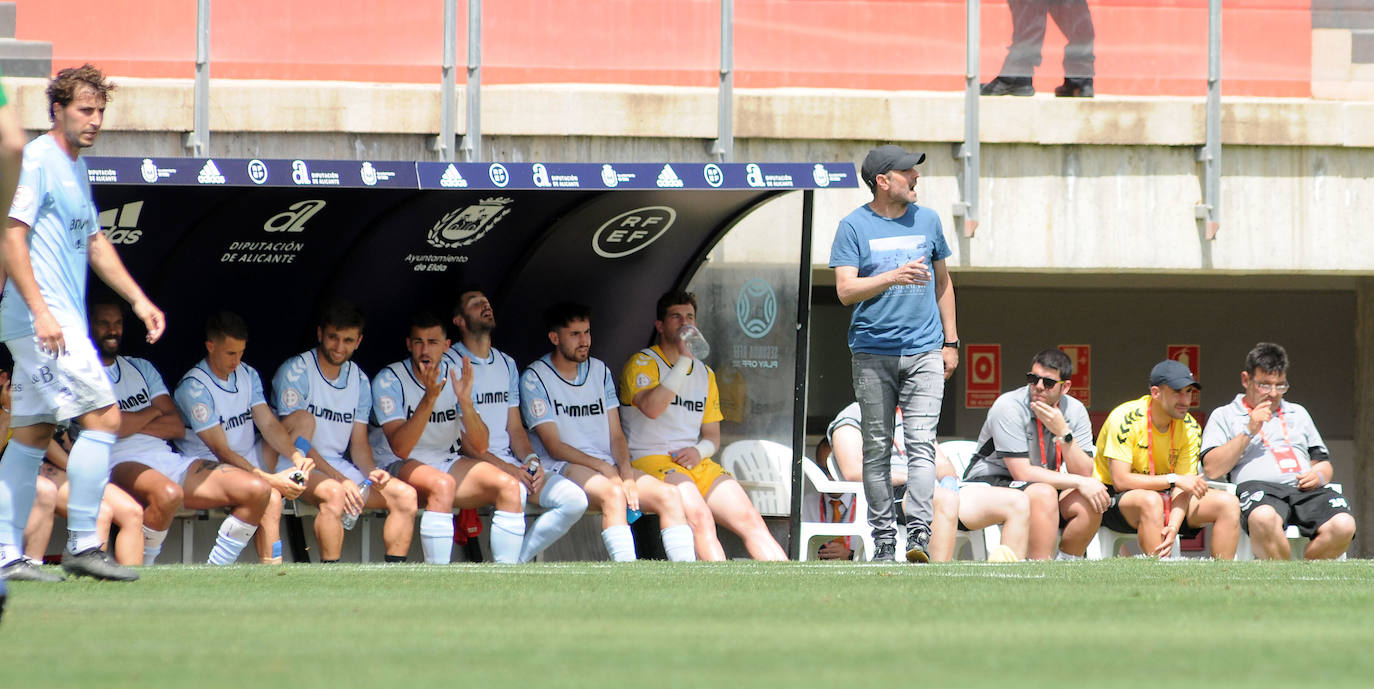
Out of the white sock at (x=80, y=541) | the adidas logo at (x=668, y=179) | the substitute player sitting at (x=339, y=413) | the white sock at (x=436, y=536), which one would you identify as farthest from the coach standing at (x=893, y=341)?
the white sock at (x=80, y=541)

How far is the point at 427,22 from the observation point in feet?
35.1

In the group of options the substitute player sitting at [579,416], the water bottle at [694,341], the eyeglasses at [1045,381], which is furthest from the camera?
the eyeglasses at [1045,381]

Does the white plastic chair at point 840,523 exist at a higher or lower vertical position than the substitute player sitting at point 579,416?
lower

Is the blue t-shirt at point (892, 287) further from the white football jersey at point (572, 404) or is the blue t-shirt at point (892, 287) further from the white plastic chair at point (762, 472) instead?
the white football jersey at point (572, 404)

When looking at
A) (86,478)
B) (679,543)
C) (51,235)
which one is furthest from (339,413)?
(51,235)

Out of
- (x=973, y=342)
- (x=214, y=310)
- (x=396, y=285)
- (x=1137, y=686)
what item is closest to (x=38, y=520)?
(x=214, y=310)

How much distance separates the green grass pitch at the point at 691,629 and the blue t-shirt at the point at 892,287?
48.7 inches

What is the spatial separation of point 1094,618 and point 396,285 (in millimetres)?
5520

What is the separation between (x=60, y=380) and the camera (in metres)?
5.88

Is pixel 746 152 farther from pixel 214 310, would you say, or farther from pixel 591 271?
pixel 214 310

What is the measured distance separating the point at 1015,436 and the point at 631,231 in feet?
7.60

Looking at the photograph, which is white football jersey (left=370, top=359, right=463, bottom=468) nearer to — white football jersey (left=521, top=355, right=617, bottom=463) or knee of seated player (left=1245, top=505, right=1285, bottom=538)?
white football jersey (left=521, top=355, right=617, bottom=463)

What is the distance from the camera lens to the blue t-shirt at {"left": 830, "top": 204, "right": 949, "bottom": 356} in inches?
313

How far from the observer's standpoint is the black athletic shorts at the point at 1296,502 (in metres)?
9.98
